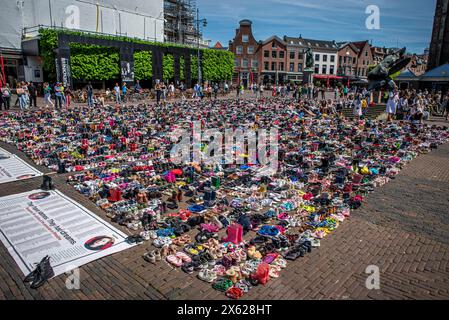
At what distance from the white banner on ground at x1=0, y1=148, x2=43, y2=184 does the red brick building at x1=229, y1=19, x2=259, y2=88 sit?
2302 inches

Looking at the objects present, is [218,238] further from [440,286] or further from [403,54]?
[403,54]

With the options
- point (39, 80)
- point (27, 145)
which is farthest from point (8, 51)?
point (27, 145)

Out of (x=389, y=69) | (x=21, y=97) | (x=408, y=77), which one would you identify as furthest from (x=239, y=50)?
(x=21, y=97)

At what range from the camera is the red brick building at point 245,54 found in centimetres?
6606

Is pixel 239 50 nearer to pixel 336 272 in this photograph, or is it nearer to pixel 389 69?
pixel 389 69

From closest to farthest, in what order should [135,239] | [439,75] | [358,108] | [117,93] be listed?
[135,239] < [358,108] < [117,93] < [439,75]

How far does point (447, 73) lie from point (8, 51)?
4951 cm

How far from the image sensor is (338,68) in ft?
250

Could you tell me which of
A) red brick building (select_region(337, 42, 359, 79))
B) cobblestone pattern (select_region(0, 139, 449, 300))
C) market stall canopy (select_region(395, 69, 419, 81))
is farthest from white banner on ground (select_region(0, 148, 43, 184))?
red brick building (select_region(337, 42, 359, 79))

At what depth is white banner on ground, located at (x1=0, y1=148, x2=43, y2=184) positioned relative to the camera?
943 cm

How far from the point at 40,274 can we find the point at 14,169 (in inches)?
270

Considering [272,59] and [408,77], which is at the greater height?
[272,59]

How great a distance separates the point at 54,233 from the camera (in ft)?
20.6

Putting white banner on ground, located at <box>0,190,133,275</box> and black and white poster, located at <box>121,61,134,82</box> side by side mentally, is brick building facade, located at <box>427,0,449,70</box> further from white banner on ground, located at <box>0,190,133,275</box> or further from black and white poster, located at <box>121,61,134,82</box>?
white banner on ground, located at <box>0,190,133,275</box>
